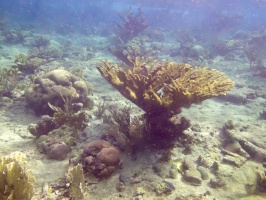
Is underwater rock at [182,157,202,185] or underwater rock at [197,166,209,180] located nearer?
underwater rock at [182,157,202,185]

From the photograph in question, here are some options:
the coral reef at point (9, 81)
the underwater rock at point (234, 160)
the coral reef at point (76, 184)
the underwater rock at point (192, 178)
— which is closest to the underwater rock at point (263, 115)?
the underwater rock at point (234, 160)

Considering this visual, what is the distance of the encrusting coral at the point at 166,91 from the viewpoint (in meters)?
4.57

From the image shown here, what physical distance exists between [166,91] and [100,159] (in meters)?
2.04

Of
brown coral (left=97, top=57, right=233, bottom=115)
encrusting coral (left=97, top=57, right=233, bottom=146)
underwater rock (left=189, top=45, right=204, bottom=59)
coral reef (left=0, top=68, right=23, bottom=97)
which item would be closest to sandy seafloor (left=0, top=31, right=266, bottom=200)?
encrusting coral (left=97, top=57, right=233, bottom=146)

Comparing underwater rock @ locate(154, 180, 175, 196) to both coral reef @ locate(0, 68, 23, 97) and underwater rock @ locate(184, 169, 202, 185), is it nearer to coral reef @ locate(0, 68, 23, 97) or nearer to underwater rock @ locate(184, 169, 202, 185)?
underwater rock @ locate(184, 169, 202, 185)

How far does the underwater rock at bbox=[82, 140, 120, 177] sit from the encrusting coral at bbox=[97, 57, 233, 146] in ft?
3.64

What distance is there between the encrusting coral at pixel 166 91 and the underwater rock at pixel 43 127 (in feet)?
6.40

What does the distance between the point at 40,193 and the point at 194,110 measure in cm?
580

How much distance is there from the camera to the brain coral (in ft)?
22.1

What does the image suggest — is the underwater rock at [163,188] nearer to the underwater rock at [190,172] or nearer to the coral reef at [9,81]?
the underwater rock at [190,172]

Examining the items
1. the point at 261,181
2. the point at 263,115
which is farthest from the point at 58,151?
the point at 263,115

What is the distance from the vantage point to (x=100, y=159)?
4.31m

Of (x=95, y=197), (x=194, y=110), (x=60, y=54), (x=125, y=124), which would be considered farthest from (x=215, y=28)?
(x=95, y=197)

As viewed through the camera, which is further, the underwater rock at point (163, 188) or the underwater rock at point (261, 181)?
the underwater rock at point (261, 181)
